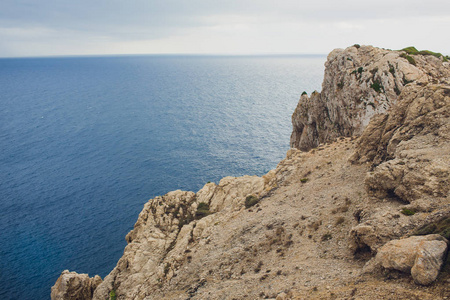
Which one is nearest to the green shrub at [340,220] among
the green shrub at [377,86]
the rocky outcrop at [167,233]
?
the rocky outcrop at [167,233]

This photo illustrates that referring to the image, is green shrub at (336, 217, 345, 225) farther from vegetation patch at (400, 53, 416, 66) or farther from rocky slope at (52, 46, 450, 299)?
vegetation patch at (400, 53, 416, 66)

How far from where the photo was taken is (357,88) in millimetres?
56594

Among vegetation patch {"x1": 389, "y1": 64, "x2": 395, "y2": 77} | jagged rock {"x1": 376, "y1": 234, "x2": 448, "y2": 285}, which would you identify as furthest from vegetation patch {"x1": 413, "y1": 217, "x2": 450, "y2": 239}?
vegetation patch {"x1": 389, "y1": 64, "x2": 395, "y2": 77}

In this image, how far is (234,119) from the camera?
16700 cm

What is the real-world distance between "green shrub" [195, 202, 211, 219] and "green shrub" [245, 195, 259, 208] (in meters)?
9.23

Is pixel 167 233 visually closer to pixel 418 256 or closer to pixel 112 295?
pixel 112 295

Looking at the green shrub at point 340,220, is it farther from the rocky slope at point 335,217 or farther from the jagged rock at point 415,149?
the jagged rock at point 415,149

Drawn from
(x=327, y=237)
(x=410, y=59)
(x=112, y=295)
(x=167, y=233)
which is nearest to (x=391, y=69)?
(x=410, y=59)

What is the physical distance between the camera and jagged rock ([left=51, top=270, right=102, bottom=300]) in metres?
46.0

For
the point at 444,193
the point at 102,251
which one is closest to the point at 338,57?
the point at 444,193

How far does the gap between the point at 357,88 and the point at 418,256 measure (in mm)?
45814

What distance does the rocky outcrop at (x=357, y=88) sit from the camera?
4982 cm

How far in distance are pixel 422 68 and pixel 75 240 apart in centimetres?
9236

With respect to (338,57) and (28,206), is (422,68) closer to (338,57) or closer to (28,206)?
(338,57)
